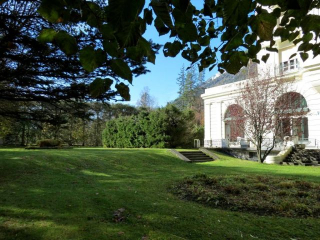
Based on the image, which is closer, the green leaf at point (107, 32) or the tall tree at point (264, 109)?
the green leaf at point (107, 32)

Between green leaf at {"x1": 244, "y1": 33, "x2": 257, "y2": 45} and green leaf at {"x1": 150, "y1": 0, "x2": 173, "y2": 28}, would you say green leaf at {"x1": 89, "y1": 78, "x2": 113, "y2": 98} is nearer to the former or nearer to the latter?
green leaf at {"x1": 150, "y1": 0, "x2": 173, "y2": 28}

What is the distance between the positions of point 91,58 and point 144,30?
476mm

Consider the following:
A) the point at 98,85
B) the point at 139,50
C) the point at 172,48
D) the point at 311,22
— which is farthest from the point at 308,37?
the point at 98,85

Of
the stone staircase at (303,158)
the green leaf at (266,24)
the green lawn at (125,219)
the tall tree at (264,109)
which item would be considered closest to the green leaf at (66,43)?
the green leaf at (266,24)

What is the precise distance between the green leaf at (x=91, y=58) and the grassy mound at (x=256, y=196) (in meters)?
4.03

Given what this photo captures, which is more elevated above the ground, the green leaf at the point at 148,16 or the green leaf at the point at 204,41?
the green leaf at the point at 204,41

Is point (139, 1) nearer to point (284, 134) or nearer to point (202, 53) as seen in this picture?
point (202, 53)

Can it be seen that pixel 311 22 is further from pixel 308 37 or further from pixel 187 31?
pixel 187 31

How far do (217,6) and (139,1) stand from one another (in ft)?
6.26

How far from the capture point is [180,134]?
21.7 meters

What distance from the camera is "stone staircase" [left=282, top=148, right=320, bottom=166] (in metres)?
14.4

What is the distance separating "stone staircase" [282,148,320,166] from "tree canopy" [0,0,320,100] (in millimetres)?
14084

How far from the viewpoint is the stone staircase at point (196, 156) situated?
1525 centimetres

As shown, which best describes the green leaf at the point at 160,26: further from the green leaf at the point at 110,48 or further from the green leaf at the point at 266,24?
the green leaf at the point at 266,24
